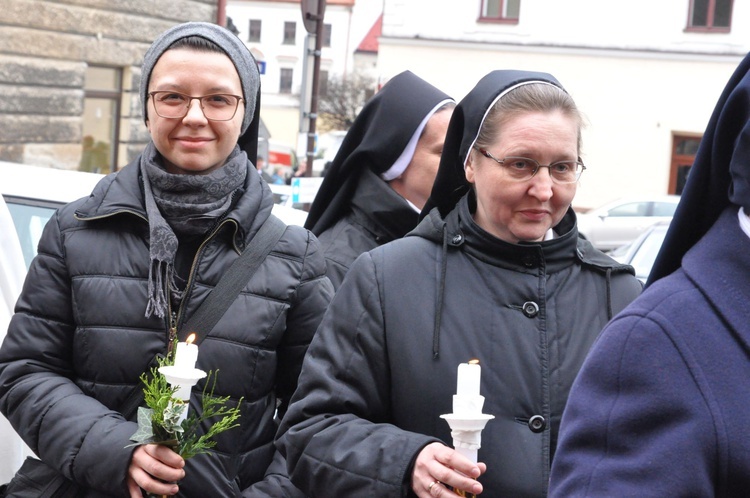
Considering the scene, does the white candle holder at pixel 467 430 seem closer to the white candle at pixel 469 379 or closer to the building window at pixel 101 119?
the white candle at pixel 469 379

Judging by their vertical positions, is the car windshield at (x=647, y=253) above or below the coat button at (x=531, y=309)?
below

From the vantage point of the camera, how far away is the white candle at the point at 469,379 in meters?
2.55

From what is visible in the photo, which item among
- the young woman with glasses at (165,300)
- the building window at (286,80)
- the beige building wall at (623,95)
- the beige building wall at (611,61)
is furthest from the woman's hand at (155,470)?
the building window at (286,80)

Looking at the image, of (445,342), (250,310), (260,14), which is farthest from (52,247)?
(260,14)

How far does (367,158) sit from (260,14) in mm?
87750

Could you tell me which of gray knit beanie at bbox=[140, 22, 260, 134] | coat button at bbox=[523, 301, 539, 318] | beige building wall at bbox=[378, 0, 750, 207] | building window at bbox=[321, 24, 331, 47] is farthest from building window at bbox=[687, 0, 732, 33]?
building window at bbox=[321, 24, 331, 47]

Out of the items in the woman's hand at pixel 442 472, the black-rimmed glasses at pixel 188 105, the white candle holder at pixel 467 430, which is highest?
the black-rimmed glasses at pixel 188 105

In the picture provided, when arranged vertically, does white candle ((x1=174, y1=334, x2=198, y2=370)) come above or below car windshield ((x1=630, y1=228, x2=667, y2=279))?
above

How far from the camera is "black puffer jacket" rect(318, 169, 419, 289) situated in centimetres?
442

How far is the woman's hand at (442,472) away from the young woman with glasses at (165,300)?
1.92 ft

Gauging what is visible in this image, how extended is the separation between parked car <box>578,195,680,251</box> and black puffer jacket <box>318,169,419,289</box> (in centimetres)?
2173

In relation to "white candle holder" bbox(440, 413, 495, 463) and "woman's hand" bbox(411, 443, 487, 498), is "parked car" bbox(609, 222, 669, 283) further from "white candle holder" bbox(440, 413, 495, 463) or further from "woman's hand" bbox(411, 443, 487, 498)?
"white candle holder" bbox(440, 413, 495, 463)

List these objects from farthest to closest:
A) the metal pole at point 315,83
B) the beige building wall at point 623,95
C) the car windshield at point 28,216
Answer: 1. the beige building wall at point 623,95
2. the metal pole at point 315,83
3. the car windshield at point 28,216

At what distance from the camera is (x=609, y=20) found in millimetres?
37281
